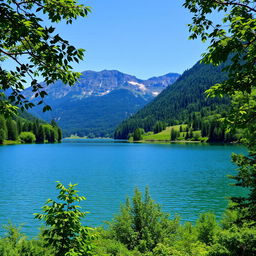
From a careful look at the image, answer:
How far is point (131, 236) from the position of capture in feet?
47.6

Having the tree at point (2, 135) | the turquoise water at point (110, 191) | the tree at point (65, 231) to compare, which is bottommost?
the turquoise water at point (110, 191)

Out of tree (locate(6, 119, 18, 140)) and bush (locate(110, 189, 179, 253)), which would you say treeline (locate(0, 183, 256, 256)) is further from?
tree (locate(6, 119, 18, 140))

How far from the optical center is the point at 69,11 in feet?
24.5

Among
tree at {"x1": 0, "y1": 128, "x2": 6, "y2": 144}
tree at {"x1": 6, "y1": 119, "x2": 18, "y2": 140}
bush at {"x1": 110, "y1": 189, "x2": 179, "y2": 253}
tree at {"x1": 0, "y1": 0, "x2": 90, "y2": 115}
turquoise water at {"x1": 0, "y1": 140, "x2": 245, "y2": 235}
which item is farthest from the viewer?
tree at {"x1": 6, "y1": 119, "x2": 18, "y2": 140}

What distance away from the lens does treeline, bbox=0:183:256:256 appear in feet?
29.9

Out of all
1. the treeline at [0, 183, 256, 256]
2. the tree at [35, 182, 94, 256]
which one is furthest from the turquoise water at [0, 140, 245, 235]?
the tree at [35, 182, 94, 256]

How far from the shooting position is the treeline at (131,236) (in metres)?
9.12

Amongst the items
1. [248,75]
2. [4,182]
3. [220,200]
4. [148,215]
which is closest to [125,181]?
[220,200]

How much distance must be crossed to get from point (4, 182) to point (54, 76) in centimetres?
4711

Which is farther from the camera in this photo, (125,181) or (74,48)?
(125,181)

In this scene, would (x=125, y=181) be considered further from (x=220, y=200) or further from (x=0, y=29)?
(x=0, y=29)

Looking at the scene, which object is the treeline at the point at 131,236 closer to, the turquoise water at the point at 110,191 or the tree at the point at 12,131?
the turquoise water at the point at 110,191

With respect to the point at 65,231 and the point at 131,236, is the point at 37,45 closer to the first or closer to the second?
the point at 65,231

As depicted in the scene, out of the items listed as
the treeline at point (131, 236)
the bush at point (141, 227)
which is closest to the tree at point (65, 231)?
the treeline at point (131, 236)
